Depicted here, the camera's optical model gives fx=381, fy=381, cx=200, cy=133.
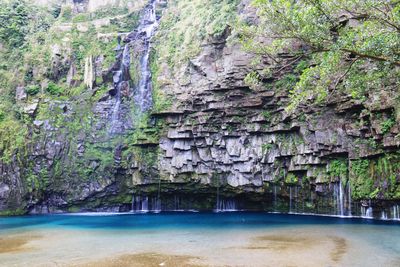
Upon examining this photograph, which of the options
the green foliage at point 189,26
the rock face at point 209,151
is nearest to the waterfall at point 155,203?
the rock face at point 209,151

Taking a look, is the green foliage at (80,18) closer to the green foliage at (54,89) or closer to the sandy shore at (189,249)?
Result: the green foliage at (54,89)

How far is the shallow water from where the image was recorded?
1141 centimetres

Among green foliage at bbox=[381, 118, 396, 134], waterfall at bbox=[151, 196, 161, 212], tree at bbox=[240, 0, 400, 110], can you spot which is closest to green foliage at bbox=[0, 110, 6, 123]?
waterfall at bbox=[151, 196, 161, 212]

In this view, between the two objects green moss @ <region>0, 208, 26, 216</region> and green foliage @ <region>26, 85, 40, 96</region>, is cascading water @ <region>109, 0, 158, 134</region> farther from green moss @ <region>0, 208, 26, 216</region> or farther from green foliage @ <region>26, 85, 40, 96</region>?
green moss @ <region>0, 208, 26, 216</region>

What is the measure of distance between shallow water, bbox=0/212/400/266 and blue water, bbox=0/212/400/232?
49 millimetres

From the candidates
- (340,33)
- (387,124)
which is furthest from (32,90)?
(387,124)

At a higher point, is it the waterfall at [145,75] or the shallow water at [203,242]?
the waterfall at [145,75]

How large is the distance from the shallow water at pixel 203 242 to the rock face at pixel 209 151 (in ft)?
7.95

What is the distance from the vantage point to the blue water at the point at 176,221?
18.8 m

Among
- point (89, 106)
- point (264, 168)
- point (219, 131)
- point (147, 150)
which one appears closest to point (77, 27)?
point (89, 106)

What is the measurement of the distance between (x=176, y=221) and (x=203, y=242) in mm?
6793

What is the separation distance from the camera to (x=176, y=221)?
68.5 ft

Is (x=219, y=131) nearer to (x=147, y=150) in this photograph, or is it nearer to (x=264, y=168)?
(x=264, y=168)

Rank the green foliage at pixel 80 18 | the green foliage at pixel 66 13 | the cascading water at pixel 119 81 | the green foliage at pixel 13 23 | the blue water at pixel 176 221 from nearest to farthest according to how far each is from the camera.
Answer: the blue water at pixel 176 221 → the cascading water at pixel 119 81 → the green foliage at pixel 13 23 → the green foliage at pixel 80 18 → the green foliage at pixel 66 13
